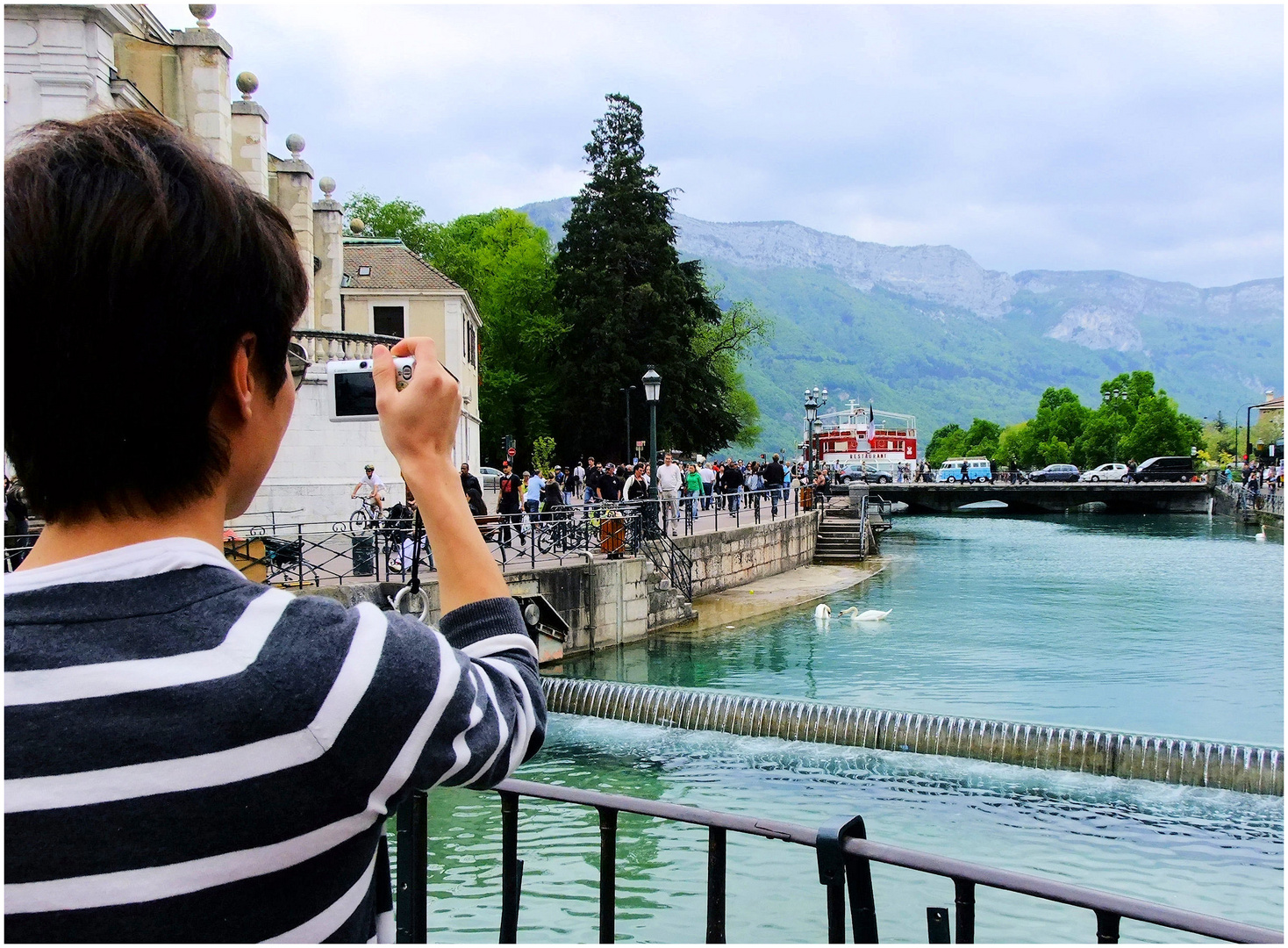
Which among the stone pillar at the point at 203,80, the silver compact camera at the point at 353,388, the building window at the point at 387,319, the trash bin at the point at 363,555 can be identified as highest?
the stone pillar at the point at 203,80

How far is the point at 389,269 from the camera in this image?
4019 cm

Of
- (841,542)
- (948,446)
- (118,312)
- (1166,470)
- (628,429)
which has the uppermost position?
(948,446)

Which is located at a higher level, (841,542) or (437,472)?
(437,472)

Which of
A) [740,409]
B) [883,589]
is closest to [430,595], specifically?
[883,589]

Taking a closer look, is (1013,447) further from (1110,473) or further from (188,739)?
(188,739)

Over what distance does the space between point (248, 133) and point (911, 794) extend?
22.1 meters

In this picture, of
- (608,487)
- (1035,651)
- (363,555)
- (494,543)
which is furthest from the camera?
(608,487)

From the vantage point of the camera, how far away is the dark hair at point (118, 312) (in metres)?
1.08

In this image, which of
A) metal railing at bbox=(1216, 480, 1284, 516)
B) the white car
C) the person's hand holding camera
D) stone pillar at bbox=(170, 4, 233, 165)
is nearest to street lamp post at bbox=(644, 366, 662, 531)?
stone pillar at bbox=(170, 4, 233, 165)

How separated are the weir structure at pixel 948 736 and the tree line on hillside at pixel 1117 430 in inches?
2735

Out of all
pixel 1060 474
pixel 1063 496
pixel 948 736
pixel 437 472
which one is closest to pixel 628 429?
pixel 948 736

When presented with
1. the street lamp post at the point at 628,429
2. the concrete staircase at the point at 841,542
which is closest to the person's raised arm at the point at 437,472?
the concrete staircase at the point at 841,542

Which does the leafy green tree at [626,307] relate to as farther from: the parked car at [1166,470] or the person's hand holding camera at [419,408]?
the person's hand holding camera at [419,408]

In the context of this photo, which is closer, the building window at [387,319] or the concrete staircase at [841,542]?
the concrete staircase at [841,542]
